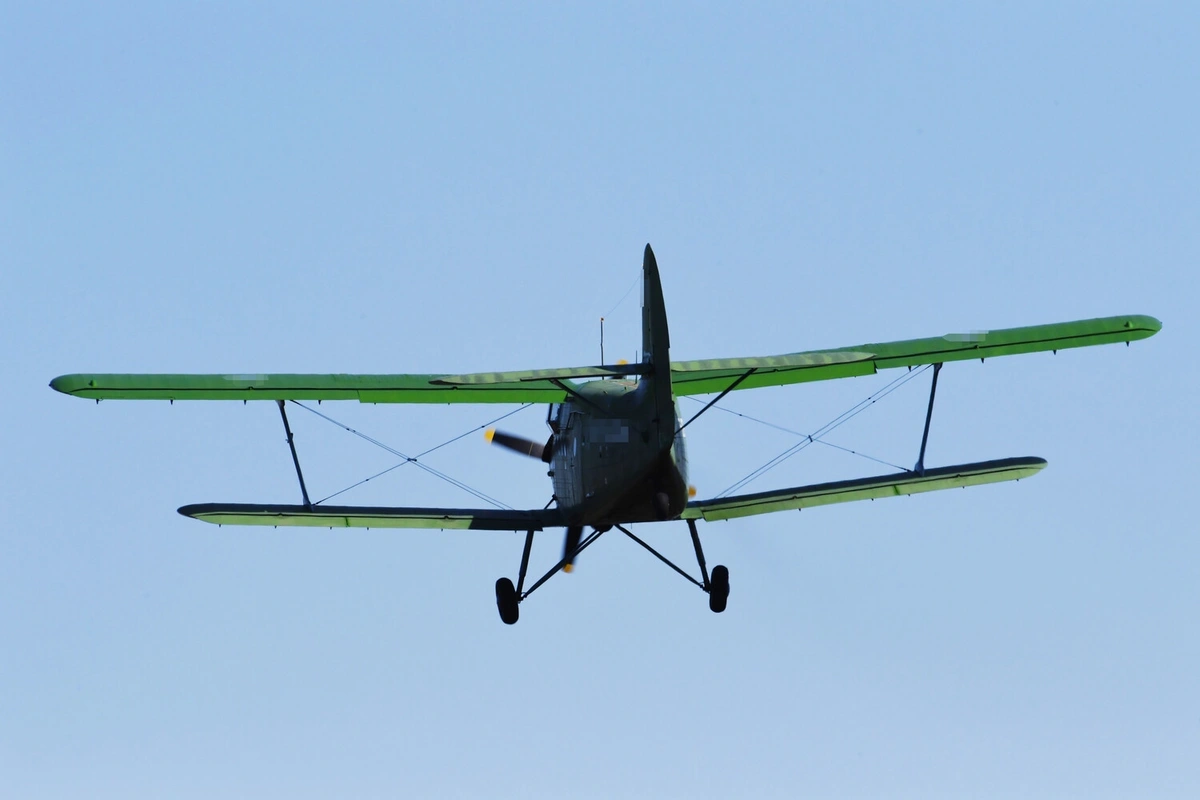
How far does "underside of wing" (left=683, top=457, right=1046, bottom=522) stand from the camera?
2377 cm

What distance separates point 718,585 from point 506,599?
8.21 ft

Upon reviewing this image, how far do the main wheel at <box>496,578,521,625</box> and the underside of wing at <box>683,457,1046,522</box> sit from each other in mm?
2294

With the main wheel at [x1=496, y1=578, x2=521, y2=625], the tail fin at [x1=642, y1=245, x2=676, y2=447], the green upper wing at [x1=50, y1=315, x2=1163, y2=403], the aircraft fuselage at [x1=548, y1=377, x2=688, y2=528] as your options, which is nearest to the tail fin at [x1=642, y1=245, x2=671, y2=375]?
the tail fin at [x1=642, y1=245, x2=676, y2=447]

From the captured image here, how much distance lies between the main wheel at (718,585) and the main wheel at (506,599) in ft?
7.57

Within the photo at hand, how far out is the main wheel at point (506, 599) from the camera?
2409 centimetres

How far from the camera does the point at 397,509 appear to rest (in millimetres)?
24000

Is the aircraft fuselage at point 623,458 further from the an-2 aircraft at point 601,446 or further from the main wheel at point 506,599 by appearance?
the main wheel at point 506,599

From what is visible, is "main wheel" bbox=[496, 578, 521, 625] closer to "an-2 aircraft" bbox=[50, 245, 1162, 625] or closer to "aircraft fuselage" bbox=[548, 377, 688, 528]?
"an-2 aircraft" bbox=[50, 245, 1162, 625]

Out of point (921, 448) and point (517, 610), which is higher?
point (921, 448)

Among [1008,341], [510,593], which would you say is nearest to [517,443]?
[510,593]

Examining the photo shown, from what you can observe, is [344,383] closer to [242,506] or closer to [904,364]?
[242,506]

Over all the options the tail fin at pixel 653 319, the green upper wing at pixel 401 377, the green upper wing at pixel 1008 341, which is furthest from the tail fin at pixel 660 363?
the green upper wing at pixel 1008 341

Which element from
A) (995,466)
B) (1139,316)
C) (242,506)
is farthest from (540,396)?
(1139,316)

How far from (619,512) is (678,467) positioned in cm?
87
